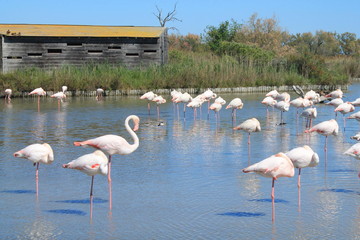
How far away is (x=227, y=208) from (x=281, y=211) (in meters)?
0.67

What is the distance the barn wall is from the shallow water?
20.3 meters

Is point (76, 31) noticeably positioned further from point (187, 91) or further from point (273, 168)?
point (273, 168)

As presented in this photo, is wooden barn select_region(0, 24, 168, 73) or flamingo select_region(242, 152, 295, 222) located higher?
wooden barn select_region(0, 24, 168, 73)

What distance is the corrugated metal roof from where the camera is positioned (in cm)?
3475

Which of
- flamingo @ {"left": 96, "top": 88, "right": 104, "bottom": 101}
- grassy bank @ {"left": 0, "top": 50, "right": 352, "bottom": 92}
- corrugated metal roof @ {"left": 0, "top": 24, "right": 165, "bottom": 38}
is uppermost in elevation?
corrugated metal roof @ {"left": 0, "top": 24, "right": 165, "bottom": 38}

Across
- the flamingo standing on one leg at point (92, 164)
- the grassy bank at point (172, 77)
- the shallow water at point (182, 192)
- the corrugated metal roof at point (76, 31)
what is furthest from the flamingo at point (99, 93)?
the flamingo standing on one leg at point (92, 164)

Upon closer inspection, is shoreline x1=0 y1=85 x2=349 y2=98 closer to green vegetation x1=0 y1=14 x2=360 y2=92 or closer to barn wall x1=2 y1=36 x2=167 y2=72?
green vegetation x1=0 y1=14 x2=360 y2=92

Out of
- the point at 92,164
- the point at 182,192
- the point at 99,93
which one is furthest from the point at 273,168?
the point at 99,93

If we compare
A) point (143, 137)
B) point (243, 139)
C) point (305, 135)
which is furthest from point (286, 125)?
point (143, 137)

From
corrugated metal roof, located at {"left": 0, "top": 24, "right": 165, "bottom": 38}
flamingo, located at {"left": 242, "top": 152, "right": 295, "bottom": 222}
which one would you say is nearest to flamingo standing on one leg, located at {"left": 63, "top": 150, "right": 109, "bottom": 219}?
flamingo, located at {"left": 242, "top": 152, "right": 295, "bottom": 222}

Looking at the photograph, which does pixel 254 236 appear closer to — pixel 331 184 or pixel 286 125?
pixel 331 184

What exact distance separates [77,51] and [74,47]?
0.28 metres

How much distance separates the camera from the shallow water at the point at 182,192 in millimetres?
7001

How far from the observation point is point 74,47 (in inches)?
1379
